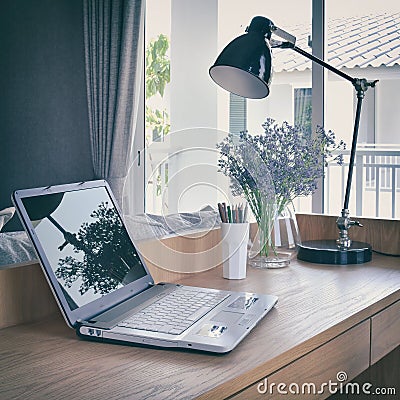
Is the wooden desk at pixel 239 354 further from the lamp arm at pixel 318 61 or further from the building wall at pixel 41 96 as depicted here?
the building wall at pixel 41 96

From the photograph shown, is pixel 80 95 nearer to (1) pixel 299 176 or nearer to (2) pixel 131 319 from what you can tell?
(1) pixel 299 176

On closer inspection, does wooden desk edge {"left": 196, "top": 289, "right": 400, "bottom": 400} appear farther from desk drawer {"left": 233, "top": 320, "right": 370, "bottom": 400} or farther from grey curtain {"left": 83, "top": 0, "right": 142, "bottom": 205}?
grey curtain {"left": 83, "top": 0, "right": 142, "bottom": 205}

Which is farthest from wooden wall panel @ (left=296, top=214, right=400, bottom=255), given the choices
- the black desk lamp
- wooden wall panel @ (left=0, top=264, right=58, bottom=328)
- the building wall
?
the building wall

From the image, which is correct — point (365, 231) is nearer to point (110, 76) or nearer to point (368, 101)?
point (110, 76)

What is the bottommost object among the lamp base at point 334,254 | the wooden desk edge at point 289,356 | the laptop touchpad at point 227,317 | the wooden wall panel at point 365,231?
the wooden desk edge at point 289,356

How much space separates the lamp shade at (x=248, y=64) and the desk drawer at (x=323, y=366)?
66 cm

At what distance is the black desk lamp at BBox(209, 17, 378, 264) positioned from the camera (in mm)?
1775

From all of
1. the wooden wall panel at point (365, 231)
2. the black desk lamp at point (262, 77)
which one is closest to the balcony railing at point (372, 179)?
the wooden wall panel at point (365, 231)

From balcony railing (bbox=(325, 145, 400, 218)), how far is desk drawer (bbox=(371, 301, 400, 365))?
168 inches

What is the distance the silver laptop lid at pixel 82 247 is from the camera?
1.29 m

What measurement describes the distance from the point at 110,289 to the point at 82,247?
10 cm

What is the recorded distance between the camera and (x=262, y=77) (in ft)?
5.83

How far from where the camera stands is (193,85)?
540 cm

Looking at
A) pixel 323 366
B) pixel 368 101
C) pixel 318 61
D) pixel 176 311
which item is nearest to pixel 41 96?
pixel 318 61
